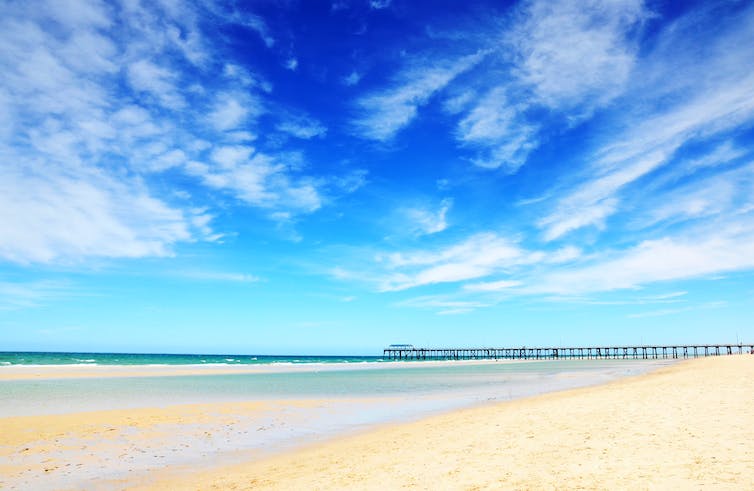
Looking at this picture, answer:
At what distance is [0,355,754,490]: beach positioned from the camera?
8.67m

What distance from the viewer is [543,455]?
9.92 meters

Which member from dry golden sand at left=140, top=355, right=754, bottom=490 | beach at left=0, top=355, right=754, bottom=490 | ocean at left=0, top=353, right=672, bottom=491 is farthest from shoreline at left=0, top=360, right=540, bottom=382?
dry golden sand at left=140, top=355, right=754, bottom=490

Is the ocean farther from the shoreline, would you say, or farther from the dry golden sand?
the shoreline

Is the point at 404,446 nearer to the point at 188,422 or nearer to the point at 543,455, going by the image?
the point at 543,455

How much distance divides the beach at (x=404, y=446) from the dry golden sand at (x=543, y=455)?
0.04 metres

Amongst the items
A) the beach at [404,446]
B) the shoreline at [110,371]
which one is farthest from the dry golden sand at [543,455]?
the shoreline at [110,371]

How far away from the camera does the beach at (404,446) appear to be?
341 inches

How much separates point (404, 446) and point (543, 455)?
12.3ft

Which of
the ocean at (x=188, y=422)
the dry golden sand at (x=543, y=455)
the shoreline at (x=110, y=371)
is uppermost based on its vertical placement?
the dry golden sand at (x=543, y=455)

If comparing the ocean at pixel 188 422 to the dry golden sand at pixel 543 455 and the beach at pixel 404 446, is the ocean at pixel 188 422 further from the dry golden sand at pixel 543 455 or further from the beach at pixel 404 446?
the dry golden sand at pixel 543 455

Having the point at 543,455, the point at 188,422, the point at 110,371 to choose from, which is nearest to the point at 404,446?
the point at 543,455

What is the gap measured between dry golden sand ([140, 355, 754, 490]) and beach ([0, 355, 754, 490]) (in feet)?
0.12

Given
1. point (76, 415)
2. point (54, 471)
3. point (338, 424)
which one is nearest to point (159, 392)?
point (76, 415)

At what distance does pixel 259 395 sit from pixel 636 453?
2232 centimetres
